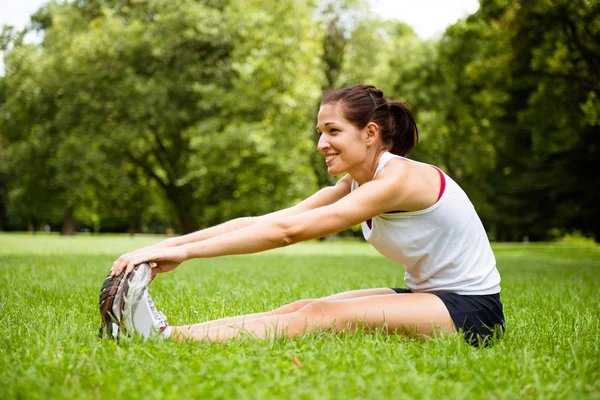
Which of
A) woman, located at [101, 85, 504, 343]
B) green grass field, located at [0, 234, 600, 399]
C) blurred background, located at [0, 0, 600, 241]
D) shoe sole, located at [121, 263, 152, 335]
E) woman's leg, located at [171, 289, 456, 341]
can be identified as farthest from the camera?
blurred background, located at [0, 0, 600, 241]

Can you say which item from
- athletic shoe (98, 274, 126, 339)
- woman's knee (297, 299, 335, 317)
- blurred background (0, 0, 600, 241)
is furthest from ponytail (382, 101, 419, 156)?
blurred background (0, 0, 600, 241)

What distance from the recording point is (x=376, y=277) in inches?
318

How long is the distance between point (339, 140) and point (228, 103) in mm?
20939

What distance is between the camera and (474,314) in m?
3.29

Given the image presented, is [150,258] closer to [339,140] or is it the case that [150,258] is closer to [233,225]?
[233,225]

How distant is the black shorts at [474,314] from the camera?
3.24 meters

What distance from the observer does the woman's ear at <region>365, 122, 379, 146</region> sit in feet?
10.9

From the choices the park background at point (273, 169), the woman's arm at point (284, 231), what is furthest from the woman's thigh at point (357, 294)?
the woman's arm at point (284, 231)

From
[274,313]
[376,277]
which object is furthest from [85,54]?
[274,313]

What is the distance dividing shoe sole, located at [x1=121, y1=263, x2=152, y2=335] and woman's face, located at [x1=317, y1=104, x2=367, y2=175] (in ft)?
4.08

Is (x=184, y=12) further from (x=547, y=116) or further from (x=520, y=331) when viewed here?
(x=520, y=331)

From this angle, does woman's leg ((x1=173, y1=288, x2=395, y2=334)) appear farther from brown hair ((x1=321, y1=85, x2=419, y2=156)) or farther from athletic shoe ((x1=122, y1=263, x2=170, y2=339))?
Result: brown hair ((x1=321, y1=85, x2=419, y2=156))

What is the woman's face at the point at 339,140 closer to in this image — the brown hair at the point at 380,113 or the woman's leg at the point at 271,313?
the brown hair at the point at 380,113

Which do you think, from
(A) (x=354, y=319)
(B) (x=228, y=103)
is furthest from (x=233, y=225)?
(B) (x=228, y=103)
